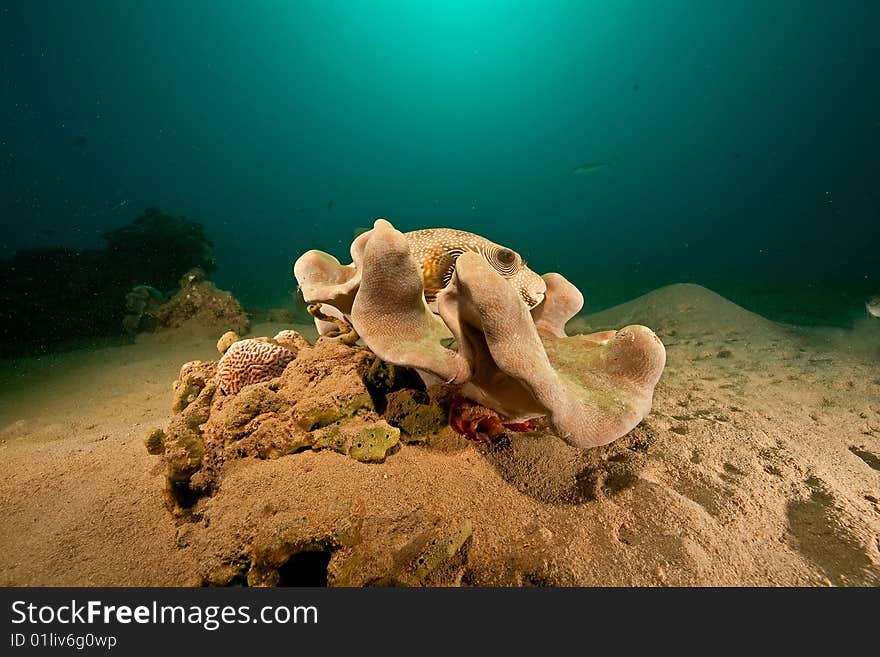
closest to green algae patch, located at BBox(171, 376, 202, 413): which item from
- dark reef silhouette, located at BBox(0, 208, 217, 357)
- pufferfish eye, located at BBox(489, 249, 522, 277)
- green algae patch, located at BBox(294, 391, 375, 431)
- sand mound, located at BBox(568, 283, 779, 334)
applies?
green algae patch, located at BBox(294, 391, 375, 431)

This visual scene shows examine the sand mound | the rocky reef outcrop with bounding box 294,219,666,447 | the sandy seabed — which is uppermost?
the rocky reef outcrop with bounding box 294,219,666,447

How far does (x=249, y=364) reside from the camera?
8.26 ft

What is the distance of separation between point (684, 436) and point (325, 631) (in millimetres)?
2559

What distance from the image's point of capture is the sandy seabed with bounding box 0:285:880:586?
1.62 metres

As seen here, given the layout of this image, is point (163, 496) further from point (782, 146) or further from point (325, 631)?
point (782, 146)

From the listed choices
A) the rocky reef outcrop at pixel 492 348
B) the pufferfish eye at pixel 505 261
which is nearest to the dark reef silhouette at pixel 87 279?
the rocky reef outcrop at pixel 492 348

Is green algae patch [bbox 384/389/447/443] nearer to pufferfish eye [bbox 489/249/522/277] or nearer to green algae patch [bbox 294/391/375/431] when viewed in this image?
green algae patch [bbox 294/391/375/431]

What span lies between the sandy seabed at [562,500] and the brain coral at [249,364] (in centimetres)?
67

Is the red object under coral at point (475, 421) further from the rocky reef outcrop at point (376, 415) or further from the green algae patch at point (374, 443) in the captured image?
the green algae patch at point (374, 443)

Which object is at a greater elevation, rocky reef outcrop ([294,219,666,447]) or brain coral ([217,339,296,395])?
rocky reef outcrop ([294,219,666,447])

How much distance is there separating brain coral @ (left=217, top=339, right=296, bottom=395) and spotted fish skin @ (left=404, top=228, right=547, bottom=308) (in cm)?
119

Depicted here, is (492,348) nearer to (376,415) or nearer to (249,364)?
(376,415)

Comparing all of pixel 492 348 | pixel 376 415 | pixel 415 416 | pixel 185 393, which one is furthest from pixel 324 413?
pixel 185 393

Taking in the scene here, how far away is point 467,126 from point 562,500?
482 ft
